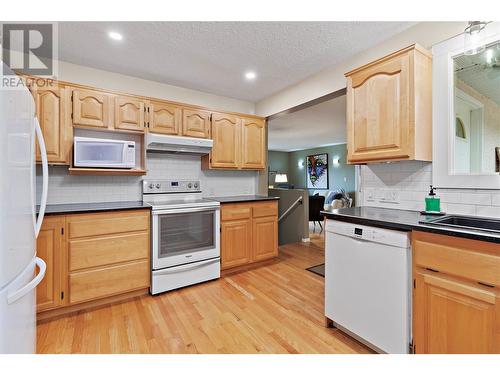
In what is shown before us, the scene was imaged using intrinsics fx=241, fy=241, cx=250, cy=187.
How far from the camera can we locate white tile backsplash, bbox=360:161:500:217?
1.62m

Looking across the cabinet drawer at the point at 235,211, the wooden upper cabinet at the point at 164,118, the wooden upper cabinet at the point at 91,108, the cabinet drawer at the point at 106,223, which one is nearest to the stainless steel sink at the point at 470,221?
the cabinet drawer at the point at 235,211

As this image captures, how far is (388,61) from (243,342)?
2.33m

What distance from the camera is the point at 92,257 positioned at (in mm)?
2154

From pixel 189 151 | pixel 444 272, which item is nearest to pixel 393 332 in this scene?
pixel 444 272

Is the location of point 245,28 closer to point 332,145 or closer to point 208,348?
point 208,348

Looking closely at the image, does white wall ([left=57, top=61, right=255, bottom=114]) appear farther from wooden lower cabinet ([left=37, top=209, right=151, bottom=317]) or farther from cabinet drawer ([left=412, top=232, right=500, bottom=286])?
cabinet drawer ([left=412, top=232, right=500, bottom=286])

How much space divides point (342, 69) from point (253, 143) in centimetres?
149

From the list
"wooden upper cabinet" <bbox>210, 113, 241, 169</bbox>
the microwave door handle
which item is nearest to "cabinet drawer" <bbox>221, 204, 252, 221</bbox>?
"wooden upper cabinet" <bbox>210, 113, 241, 169</bbox>

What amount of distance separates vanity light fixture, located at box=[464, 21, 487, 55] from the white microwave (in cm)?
296

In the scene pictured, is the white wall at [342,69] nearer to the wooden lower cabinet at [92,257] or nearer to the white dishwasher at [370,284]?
the white dishwasher at [370,284]

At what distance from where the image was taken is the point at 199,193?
3.33 m

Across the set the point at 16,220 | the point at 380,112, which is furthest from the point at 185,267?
the point at 380,112

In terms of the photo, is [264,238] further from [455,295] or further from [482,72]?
[482,72]

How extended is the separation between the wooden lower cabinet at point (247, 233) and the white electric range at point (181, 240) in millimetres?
142
